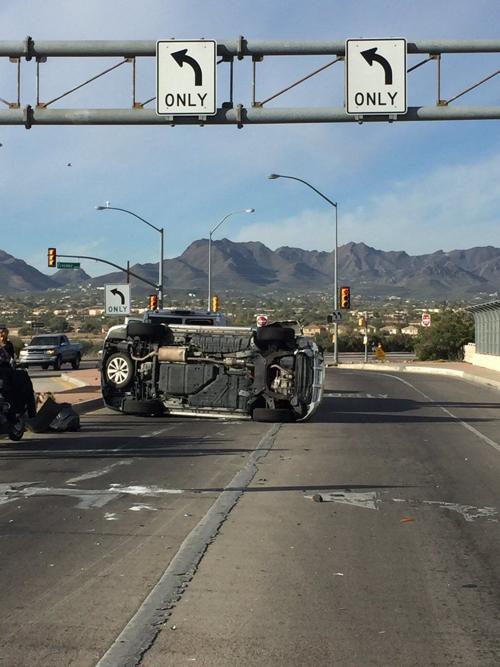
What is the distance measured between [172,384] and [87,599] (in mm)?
12711

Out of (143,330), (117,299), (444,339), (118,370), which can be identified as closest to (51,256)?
(117,299)

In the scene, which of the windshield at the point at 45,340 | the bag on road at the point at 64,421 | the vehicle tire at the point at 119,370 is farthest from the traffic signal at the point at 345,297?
the bag on road at the point at 64,421

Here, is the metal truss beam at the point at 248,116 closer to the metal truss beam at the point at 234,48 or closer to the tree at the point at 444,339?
the metal truss beam at the point at 234,48

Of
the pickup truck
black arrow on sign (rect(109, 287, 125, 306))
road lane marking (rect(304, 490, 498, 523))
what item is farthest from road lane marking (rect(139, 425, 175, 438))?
the pickup truck

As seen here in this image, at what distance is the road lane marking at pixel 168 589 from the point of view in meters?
5.44

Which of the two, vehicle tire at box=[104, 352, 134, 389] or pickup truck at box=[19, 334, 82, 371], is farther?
pickup truck at box=[19, 334, 82, 371]

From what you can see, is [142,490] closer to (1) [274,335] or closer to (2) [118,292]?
(1) [274,335]

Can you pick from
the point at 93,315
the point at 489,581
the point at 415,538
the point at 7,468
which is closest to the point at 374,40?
the point at 7,468

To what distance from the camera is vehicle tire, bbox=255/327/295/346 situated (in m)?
18.3

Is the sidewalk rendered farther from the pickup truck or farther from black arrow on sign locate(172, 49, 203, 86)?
black arrow on sign locate(172, 49, 203, 86)

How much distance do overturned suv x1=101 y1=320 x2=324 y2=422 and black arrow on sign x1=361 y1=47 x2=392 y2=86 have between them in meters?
4.94

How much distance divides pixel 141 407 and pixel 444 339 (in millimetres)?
48505

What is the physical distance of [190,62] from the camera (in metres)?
16.8

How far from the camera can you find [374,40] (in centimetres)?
1686
